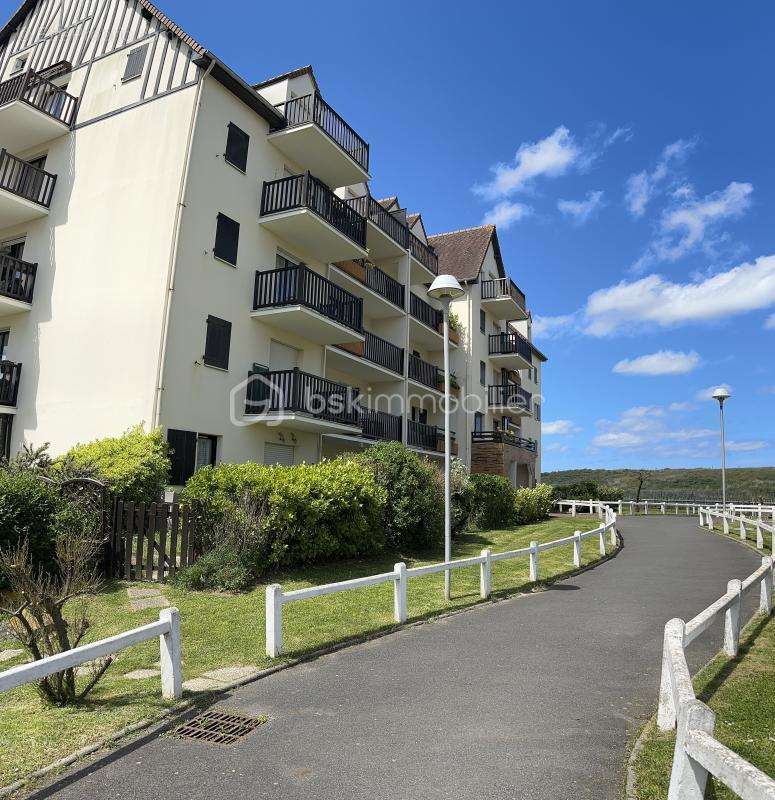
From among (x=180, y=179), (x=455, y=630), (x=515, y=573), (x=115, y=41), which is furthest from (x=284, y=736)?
(x=115, y=41)

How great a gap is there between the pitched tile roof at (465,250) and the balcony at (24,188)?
68.1ft

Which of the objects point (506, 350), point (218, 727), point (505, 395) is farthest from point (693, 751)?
point (506, 350)

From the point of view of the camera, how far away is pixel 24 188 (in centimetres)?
1867

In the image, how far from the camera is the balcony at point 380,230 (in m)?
25.5

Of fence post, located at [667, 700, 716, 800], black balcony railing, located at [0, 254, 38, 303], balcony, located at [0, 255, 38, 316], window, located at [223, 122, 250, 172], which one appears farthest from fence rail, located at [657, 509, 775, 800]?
black balcony railing, located at [0, 254, 38, 303]

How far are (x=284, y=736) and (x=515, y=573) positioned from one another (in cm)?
913

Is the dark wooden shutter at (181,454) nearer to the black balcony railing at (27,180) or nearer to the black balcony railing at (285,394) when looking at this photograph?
the black balcony railing at (285,394)

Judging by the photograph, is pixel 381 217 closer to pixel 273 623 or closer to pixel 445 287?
pixel 445 287

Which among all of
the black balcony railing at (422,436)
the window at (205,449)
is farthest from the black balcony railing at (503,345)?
the window at (205,449)

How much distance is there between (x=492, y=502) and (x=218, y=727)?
19.3 meters

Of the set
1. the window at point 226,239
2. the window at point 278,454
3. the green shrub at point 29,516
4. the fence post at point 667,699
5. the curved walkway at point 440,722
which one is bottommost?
the curved walkway at point 440,722

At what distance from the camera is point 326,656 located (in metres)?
6.96

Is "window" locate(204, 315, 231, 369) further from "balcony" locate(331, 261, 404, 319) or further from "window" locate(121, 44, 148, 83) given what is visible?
"window" locate(121, 44, 148, 83)

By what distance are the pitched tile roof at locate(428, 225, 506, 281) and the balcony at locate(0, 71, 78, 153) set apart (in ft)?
66.6
